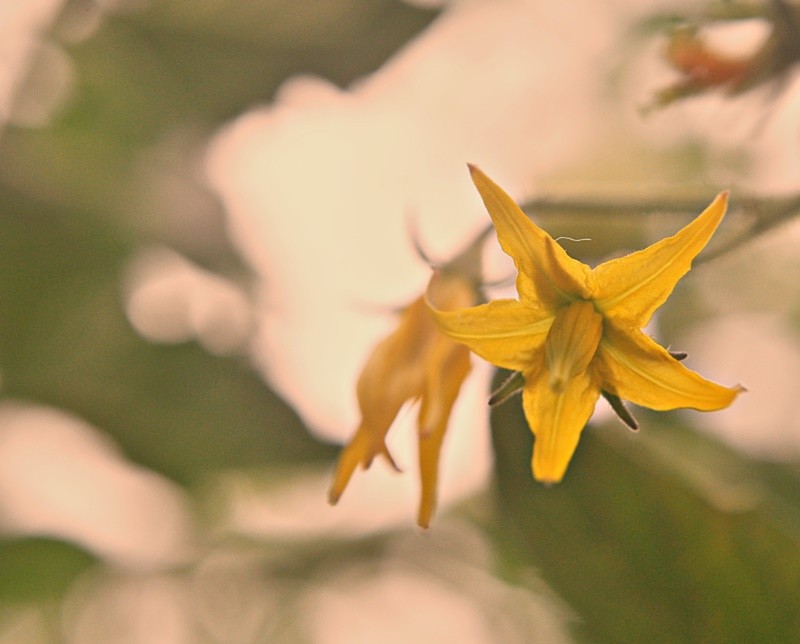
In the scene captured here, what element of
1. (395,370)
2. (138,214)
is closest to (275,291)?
(138,214)

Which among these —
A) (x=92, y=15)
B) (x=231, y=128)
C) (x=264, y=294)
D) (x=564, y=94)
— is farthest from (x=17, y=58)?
(x=564, y=94)

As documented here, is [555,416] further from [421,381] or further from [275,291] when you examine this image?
[275,291]

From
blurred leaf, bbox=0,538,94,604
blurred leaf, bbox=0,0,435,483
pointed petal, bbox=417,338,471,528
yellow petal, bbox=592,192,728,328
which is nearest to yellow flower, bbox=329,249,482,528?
pointed petal, bbox=417,338,471,528

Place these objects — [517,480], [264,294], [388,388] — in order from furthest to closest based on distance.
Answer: [264,294], [517,480], [388,388]

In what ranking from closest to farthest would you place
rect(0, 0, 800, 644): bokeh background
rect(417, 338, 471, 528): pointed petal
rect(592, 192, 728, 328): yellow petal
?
1. rect(592, 192, 728, 328): yellow petal
2. rect(417, 338, 471, 528): pointed petal
3. rect(0, 0, 800, 644): bokeh background

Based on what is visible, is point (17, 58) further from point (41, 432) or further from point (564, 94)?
point (564, 94)

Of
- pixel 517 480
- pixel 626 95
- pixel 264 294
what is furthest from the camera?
pixel 264 294

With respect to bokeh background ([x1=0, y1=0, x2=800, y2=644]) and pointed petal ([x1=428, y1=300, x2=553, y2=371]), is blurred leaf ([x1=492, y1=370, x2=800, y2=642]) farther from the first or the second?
pointed petal ([x1=428, y1=300, x2=553, y2=371])
